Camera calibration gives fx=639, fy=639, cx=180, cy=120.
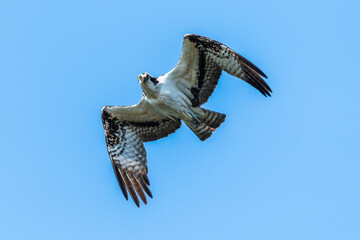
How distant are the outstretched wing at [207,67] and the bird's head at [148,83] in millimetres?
443

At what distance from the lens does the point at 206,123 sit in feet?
45.6

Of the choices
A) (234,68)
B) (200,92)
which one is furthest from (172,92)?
(234,68)

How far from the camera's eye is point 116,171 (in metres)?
14.1

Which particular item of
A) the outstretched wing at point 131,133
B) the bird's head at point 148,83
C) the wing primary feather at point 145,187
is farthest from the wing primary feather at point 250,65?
the wing primary feather at point 145,187

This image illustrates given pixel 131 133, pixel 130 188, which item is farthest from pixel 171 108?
pixel 130 188

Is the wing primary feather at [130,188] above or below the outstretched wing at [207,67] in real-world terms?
below

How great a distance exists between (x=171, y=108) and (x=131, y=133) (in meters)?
1.39

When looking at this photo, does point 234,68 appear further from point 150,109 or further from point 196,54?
point 150,109

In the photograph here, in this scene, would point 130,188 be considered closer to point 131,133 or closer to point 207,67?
point 131,133

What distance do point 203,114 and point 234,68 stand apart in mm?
1311

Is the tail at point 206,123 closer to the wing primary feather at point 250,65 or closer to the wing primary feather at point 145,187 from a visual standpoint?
the wing primary feather at point 250,65

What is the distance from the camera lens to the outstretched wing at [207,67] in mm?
12906

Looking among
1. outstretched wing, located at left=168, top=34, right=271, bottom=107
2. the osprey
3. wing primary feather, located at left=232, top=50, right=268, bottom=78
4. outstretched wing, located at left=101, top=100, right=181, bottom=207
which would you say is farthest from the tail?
wing primary feather, located at left=232, top=50, right=268, bottom=78

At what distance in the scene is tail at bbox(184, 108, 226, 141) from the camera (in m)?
13.8
